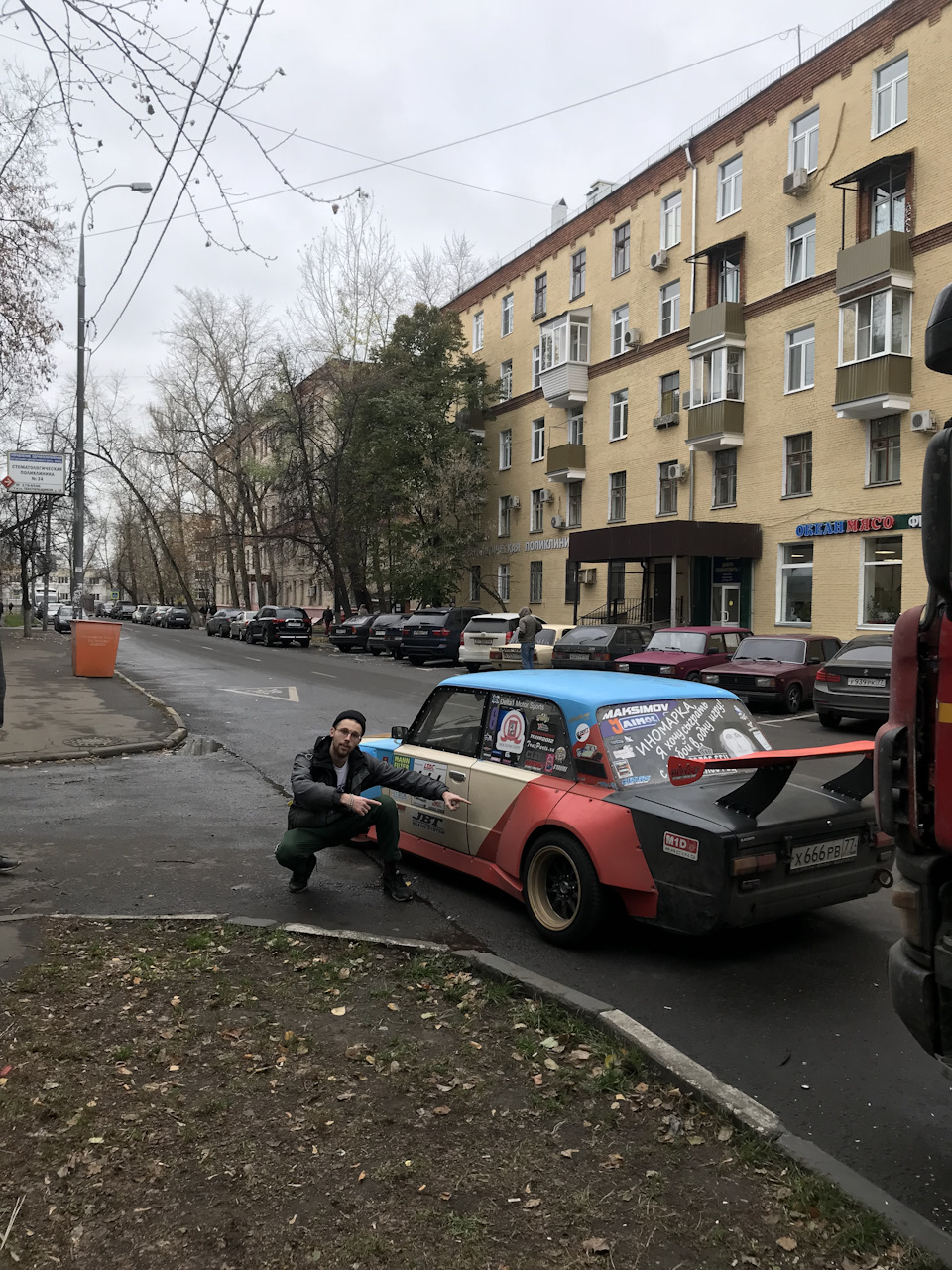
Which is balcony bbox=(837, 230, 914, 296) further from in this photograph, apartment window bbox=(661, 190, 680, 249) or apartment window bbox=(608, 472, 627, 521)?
apartment window bbox=(608, 472, 627, 521)

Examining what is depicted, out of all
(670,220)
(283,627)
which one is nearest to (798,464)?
(670,220)

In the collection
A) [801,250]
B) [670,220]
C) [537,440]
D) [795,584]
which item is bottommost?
[795,584]

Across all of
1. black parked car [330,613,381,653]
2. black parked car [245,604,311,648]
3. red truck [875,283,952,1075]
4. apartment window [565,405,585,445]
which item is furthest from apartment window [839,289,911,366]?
black parked car [245,604,311,648]

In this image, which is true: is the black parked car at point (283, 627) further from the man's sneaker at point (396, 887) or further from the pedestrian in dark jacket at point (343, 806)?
the man's sneaker at point (396, 887)

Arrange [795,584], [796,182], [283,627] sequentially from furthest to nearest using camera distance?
[283,627], [795,584], [796,182]

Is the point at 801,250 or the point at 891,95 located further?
the point at 801,250

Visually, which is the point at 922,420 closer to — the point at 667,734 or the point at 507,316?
the point at 667,734

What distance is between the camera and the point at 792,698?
16.9 meters

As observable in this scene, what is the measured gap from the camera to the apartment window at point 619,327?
112 feet

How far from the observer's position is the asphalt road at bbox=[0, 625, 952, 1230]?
3.54 metres

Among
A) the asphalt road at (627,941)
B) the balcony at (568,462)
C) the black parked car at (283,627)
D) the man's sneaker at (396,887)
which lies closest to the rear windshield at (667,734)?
the asphalt road at (627,941)

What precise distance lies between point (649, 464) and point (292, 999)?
97.6 ft

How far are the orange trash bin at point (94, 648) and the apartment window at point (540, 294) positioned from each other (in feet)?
82.0

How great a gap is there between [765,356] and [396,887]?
2501 cm
